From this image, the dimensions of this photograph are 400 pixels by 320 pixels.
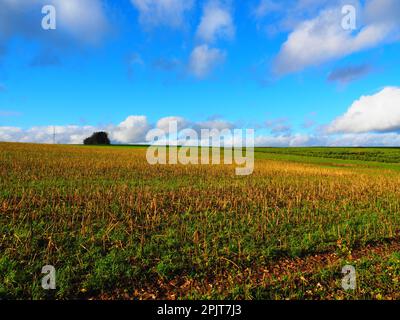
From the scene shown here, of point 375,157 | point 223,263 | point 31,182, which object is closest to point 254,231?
point 223,263

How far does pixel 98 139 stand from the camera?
461ft

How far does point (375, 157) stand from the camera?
66312 mm

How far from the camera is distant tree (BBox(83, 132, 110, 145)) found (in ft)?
461

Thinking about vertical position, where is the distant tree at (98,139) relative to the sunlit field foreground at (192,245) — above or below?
above

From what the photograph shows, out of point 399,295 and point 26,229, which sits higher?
point 26,229

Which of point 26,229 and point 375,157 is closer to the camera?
point 26,229

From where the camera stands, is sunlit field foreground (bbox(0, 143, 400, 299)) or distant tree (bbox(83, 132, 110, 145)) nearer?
sunlit field foreground (bbox(0, 143, 400, 299))

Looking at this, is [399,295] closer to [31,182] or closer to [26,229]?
[26,229]

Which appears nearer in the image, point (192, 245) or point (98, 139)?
point (192, 245)

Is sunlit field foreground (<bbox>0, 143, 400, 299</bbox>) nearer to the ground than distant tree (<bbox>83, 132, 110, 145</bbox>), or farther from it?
nearer to the ground

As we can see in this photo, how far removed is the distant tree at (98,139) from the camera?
461ft

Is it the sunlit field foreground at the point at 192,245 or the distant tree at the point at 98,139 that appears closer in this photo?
the sunlit field foreground at the point at 192,245

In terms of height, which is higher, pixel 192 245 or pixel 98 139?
pixel 98 139
